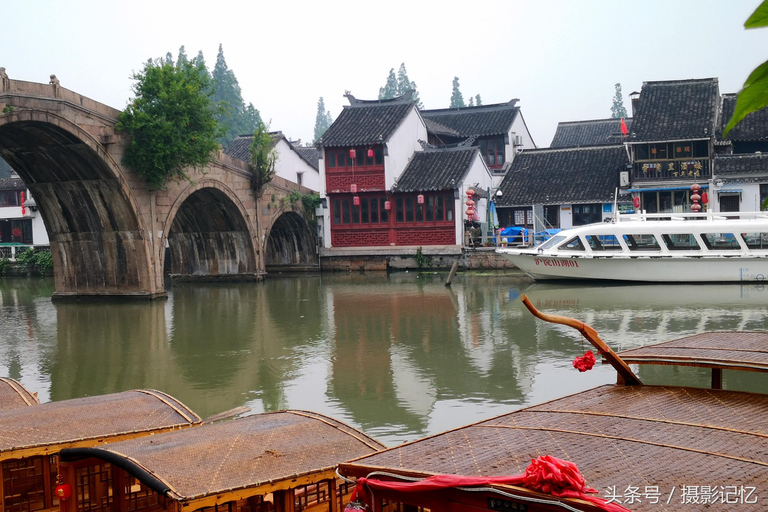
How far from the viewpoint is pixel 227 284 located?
30.5 meters

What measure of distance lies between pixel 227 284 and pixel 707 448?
2739cm

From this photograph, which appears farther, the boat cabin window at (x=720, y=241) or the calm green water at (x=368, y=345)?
the boat cabin window at (x=720, y=241)

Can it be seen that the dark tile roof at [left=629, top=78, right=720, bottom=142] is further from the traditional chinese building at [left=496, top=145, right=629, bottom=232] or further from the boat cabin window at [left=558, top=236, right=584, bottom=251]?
the boat cabin window at [left=558, top=236, right=584, bottom=251]

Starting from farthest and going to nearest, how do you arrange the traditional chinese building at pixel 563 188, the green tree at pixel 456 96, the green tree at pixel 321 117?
the green tree at pixel 321 117 → the green tree at pixel 456 96 → the traditional chinese building at pixel 563 188

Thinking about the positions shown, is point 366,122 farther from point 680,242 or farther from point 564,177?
point 680,242

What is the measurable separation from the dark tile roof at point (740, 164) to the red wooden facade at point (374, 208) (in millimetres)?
10025

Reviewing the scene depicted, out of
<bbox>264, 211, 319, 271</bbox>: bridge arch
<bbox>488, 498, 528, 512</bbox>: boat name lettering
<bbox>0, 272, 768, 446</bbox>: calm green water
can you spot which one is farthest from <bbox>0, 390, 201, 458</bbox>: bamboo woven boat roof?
<bbox>264, 211, 319, 271</bbox>: bridge arch

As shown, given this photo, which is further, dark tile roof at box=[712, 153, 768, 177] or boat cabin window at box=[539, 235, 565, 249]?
dark tile roof at box=[712, 153, 768, 177]

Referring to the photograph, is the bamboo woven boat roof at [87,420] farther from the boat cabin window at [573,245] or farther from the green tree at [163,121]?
the boat cabin window at [573,245]

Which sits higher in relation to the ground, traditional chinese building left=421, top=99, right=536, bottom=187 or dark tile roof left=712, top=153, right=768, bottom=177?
traditional chinese building left=421, top=99, right=536, bottom=187

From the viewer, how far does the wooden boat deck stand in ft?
20.3

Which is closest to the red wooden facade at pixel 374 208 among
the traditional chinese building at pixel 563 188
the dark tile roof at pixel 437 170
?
the dark tile roof at pixel 437 170

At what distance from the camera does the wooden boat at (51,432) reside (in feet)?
19.5

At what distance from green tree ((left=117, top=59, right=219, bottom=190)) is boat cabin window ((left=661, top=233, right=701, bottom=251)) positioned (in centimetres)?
1427
